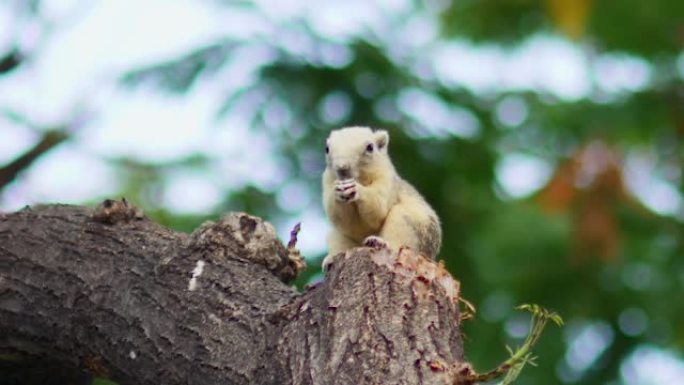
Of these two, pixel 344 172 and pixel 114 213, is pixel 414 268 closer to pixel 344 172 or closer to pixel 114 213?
pixel 344 172

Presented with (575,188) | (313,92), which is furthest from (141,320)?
(575,188)

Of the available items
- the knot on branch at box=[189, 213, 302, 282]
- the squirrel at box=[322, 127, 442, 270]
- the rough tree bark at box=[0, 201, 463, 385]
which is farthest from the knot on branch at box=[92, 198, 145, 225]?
the squirrel at box=[322, 127, 442, 270]

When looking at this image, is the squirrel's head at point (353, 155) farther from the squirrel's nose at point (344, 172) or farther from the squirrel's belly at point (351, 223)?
the squirrel's belly at point (351, 223)

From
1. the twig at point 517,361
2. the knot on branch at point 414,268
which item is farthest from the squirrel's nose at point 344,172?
the twig at point 517,361

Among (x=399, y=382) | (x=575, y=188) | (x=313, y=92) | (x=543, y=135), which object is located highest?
(x=543, y=135)

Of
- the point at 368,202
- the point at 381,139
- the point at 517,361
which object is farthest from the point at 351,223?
the point at 517,361

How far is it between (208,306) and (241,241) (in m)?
0.47

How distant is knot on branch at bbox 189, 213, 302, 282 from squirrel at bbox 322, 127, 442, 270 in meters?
0.32

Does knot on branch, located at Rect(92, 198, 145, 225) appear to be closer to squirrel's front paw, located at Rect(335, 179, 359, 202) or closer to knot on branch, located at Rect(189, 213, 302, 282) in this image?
knot on branch, located at Rect(189, 213, 302, 282)

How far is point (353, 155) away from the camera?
881 cm

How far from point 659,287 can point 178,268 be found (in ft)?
44.6

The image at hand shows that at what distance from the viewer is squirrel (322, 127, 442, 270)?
8.52 m

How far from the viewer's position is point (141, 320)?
794cm

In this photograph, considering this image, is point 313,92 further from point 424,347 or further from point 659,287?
point 424,347
